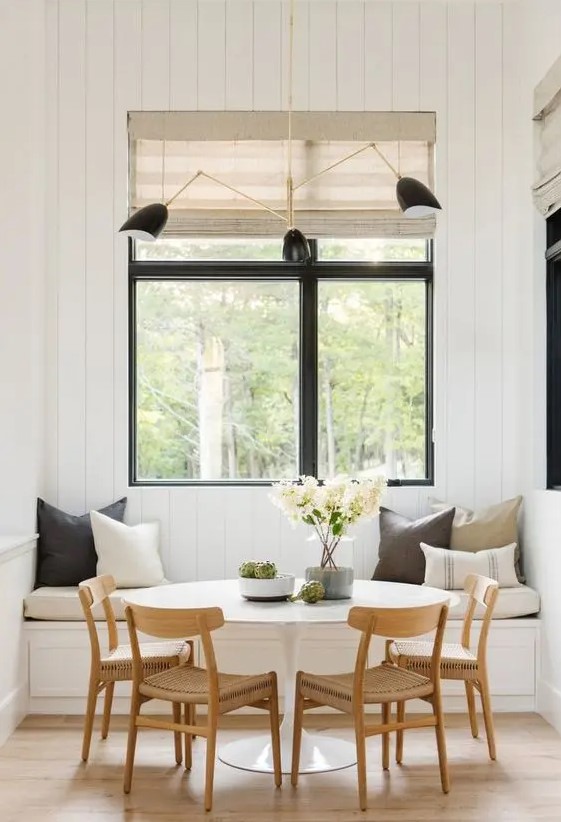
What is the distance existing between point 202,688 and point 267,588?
0.51 m

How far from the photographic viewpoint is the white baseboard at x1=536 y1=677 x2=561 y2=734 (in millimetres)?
5039

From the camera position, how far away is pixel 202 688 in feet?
13.1

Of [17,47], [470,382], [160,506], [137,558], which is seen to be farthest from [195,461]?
[17,47]

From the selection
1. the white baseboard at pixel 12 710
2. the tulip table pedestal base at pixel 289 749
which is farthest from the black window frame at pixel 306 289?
the tulip table pedestal base at pixel 289 749

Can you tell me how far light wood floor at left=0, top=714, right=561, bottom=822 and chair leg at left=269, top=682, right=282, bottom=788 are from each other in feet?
0.21

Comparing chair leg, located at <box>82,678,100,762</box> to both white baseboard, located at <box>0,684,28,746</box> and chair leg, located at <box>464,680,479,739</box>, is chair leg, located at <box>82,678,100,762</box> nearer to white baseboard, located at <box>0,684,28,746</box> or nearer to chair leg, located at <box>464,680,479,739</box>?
white baseboard, located at <box>0,684,28,746</box>

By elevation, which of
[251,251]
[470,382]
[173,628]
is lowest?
[173,628]

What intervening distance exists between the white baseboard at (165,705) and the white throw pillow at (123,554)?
62 centimetres

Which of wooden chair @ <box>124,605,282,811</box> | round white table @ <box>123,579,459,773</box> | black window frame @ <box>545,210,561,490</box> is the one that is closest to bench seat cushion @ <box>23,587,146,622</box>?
round white table @ <box>123,579,459,773</box>

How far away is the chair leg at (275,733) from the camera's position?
4070mm

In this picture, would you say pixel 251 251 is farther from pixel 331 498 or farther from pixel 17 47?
pixel 331 498

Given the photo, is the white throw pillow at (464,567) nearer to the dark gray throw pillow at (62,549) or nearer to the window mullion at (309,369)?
the window mullion at (309,369)

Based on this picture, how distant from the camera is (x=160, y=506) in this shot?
5.87 meters

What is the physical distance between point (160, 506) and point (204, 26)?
2.75m
